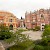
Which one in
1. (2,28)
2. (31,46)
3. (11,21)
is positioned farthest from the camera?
(11,21)

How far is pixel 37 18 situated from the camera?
46344mm

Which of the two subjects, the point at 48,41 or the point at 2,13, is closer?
the point at 48,41

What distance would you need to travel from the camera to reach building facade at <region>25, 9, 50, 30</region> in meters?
46.0

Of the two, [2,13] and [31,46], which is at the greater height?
[2,13]

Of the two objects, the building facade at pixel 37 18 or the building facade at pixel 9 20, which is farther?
the building facade at pixel 37 18

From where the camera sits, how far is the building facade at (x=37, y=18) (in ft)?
151

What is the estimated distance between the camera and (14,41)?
17.7 m

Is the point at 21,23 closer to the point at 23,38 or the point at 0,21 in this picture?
the point at 0,21

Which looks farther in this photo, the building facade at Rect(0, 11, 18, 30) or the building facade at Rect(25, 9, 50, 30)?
the building facade at Rect(25, 9, 50, 30)

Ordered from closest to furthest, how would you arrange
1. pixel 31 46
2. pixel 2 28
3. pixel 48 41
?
1. pixel 31 46
2. pixel 48 41
3. pixel 2 28

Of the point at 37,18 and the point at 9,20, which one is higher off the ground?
the point at 37,18

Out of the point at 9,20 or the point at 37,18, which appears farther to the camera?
the point at 37,18

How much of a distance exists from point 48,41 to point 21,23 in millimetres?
28126

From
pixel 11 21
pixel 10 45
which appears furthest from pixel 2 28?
pixel 11 21
